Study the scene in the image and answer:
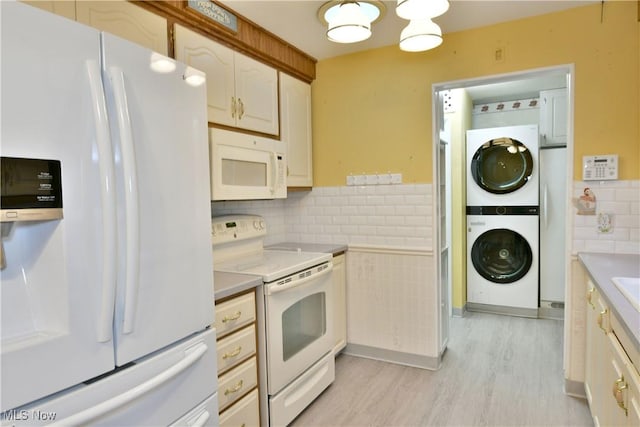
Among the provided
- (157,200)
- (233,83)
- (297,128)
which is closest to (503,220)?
(297,128)

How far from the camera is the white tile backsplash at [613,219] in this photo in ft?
7.14

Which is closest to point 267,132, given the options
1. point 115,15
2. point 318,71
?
point 318,71

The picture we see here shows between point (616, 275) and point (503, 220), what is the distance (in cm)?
221

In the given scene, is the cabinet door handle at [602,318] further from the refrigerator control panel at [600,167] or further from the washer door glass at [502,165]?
the washer door glass at [502,165]

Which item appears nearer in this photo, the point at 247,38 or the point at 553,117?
the point at 247,38

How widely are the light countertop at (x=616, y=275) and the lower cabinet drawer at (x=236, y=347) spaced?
1.47 metres

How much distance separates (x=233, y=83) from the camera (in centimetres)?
228

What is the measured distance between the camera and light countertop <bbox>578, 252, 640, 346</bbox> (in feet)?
3.75

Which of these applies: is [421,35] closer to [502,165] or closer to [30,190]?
[30,190]

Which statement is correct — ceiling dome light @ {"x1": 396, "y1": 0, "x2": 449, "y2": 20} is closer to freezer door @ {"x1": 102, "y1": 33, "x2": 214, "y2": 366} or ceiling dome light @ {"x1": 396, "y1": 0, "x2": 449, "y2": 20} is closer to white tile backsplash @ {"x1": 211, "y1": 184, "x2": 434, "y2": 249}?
freezer door @ {"x1": 102, "y1": 33, "x2": 214, "y2": 366}

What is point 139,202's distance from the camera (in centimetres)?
111

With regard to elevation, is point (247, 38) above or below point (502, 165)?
above

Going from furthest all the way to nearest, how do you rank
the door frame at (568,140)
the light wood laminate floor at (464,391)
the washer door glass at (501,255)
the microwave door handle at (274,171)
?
Result: the washer door glass at (501,255) < the microwave door handle at (274,171) < the door frame at (568,140) < the light wood laminate floor at (464,391)

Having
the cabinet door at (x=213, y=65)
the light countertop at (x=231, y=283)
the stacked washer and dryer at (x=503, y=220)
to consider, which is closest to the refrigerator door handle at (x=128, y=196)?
the light countertop at (x=231, y=283)
